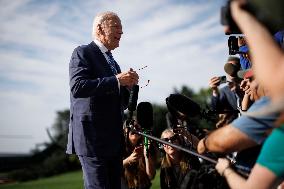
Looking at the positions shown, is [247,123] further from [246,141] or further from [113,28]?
[113,28]

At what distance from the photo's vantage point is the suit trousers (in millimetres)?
3738

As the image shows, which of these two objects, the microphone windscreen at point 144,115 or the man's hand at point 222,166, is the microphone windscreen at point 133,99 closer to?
the microphone windscreen at point 144,115

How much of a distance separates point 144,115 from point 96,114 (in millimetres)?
484

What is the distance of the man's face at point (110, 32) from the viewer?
4184mm

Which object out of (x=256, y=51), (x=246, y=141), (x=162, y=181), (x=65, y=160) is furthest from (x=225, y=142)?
(x=65, y=160)

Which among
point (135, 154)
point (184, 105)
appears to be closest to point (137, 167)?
point (135, 154)

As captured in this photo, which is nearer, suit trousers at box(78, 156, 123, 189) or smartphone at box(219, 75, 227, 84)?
suit trousers at box(78, 156, 123, 189)

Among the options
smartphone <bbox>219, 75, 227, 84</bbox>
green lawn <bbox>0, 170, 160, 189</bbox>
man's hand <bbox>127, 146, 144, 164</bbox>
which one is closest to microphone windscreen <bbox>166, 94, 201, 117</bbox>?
smartphone <bbox>219, 75, 227, 84</bbox>

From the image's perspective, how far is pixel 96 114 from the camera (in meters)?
3.83

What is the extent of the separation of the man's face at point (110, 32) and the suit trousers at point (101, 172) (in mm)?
1220

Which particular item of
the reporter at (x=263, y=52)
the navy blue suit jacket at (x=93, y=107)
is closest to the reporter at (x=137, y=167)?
the navy blue suit jacket at (x=93, y=107)

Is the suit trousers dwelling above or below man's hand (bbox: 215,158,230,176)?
below

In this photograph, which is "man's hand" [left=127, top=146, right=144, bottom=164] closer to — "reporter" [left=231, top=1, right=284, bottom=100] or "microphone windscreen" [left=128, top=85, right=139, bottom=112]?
"microphone windscreen" [left=128, top=85, right=139, bottom=112]

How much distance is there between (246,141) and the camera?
2.34m
